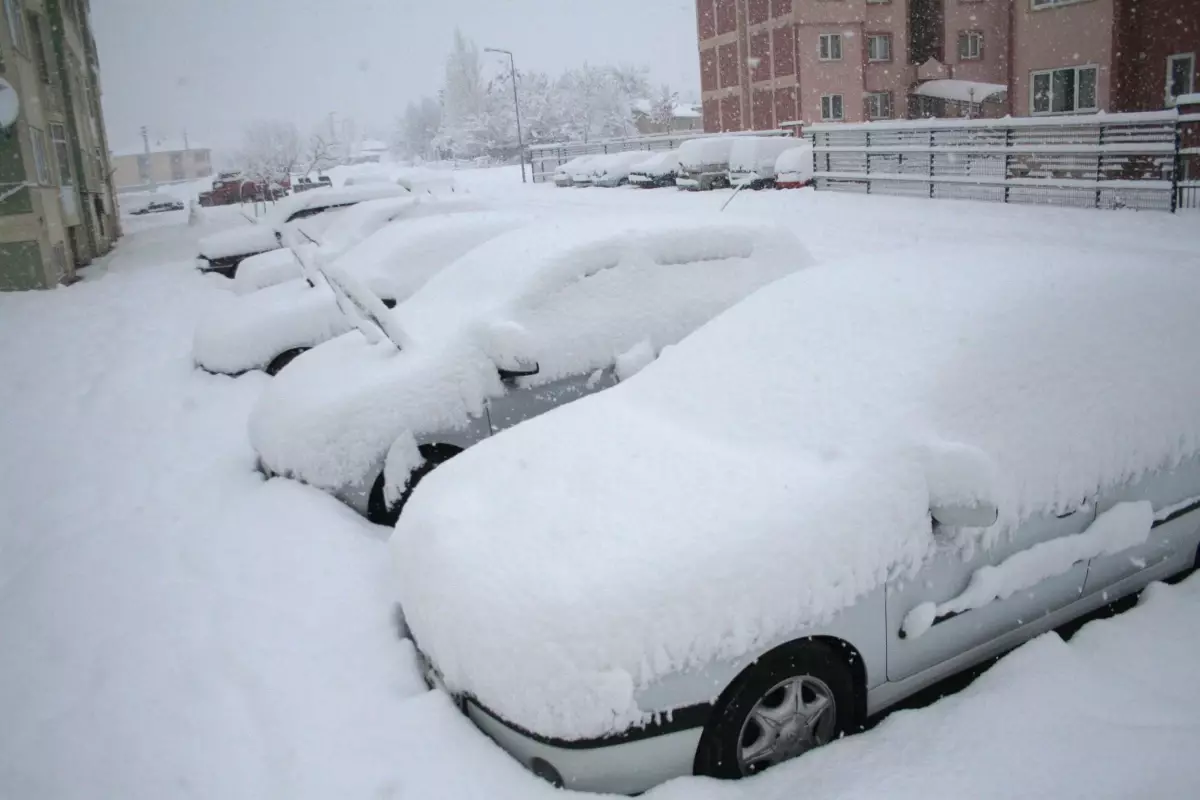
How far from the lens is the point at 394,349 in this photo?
5559 millimetres

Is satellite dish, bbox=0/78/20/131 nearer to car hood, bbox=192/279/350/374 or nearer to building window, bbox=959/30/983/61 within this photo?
car hood, bbox=192/279/350/374

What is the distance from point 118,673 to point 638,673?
2591mm

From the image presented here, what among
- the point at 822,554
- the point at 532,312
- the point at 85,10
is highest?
the point at 85,10

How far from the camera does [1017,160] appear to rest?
16.5m

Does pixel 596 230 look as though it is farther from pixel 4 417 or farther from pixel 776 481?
pixel 4 417

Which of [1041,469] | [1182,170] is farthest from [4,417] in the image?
[1182,170]

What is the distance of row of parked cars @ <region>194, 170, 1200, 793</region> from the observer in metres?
2.68

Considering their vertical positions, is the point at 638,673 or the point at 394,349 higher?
the point at 394,349

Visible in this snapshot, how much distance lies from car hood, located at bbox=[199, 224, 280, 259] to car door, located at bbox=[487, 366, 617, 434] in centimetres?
1283

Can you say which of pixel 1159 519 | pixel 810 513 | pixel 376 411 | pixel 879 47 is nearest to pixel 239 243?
pixel 376 411

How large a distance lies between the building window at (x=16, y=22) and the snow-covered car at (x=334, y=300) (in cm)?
1257

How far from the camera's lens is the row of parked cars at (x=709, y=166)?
74.3ft


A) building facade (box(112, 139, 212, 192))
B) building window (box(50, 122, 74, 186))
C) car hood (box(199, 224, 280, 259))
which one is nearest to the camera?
car hood (box(199, 224, 280, 259))

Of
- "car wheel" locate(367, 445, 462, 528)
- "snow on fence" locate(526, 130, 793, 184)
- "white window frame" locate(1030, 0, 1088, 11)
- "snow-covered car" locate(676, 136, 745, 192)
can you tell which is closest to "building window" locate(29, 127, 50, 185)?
"car wheel" locate(367, 445, 462, 528)
